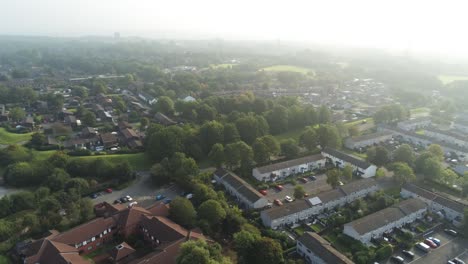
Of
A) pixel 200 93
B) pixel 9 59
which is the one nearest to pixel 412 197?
pixel 200 93

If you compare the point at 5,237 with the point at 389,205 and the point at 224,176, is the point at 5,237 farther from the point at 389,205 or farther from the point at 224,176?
the point at 389,205

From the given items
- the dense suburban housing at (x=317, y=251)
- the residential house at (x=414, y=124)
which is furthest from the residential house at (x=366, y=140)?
the dense suburban housing at (x=317, y=251)

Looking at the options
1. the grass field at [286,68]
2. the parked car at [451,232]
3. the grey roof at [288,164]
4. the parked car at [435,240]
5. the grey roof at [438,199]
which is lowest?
the parked car at [451,232]

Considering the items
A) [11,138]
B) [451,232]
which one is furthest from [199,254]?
[11,138]

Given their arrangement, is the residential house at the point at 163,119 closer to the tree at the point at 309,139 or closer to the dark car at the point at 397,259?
the tree at the point at 309,139

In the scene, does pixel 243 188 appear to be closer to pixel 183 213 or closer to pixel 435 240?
pixel 183 213

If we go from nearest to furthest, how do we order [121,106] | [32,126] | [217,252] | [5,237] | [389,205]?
1. [217,252]
2. [5,237]
3. [389,205]
4. [32,126]
5. [121,106]

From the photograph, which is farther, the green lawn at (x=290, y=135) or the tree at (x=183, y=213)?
the green lawn at (x=290, y=135)
